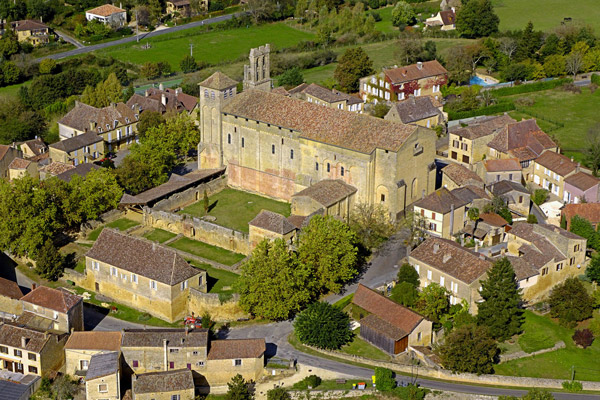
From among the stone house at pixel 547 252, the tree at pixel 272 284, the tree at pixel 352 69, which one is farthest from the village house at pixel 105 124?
the stone house at pixel 547 252

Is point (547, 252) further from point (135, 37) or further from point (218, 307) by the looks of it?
point (135, 37)

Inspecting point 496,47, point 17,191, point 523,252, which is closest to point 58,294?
point 17,191

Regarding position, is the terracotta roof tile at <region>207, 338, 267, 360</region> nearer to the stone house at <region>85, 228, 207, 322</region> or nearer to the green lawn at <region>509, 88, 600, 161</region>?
the stone house at <region>85, 228, 207, 322</region>

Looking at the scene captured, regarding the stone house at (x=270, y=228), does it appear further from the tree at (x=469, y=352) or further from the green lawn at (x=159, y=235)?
the tree at (x=469, y=352)

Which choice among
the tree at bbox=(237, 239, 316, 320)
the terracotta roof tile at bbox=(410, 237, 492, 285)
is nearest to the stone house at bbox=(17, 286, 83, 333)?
the tree at bbox=(237, 239, 316, 320)

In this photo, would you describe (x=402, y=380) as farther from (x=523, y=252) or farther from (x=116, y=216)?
(x=116, y=216)

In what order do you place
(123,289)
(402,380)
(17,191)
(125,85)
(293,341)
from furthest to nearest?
(125,85), (17,191), (123,289), (293,341), (402,380)
